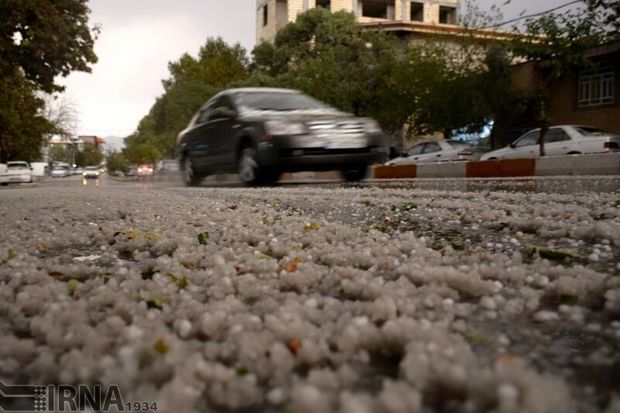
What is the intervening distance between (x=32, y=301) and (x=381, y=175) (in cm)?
1260

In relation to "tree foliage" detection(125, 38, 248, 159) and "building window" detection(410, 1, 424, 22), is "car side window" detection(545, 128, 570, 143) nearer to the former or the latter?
"tree foliage" detection(125, 38, 248, 159)

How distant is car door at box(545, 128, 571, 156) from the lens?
13984mm

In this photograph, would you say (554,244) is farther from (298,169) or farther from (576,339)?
(298,169)

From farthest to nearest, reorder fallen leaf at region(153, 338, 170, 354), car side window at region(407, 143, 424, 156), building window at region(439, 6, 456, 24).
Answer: building window at region(439, 6, 456, 24) < car side window at region(407, 143, 424, 156) < fallen leaf at region(153, 338, 170, 354)

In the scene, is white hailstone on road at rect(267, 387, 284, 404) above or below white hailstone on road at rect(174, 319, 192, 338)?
below

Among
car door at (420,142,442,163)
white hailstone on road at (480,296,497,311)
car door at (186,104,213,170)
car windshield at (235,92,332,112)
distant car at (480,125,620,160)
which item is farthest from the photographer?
car door at (420,142,442,163)

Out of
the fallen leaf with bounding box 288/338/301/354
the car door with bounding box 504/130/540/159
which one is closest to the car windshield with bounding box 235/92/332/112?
the fallen leaf with bounding box 288/338/301/354

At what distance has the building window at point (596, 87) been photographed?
64.6 feet

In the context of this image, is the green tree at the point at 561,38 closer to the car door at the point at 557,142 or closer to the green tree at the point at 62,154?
the car door at the point at 557,142

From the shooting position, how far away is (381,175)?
13656 mm

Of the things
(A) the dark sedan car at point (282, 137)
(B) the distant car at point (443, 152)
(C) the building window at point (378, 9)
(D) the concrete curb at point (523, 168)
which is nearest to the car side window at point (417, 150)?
(B) the distant car at point (443, 152)

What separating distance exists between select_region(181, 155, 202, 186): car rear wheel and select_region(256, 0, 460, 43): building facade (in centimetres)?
Answer: 2902

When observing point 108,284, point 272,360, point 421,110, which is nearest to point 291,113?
point 108,284

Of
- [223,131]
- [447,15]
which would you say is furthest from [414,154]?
[447,15]
